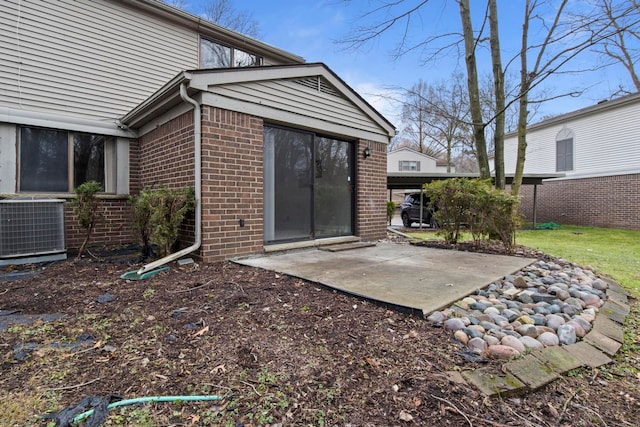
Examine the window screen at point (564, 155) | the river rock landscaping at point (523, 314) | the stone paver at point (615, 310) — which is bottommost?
the stone paver at point (615, 310)

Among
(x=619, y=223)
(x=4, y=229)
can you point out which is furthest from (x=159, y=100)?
(x=619, y=223)

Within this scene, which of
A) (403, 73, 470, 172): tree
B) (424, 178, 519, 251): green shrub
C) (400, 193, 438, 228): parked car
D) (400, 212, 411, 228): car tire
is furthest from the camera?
(400, 212, 411, 228): car tire

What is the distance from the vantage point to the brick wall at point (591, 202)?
12.7 m

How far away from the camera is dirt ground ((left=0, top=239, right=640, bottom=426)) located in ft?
5.05

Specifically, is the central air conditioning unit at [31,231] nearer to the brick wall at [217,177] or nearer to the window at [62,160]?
the brick wall at [217,177]

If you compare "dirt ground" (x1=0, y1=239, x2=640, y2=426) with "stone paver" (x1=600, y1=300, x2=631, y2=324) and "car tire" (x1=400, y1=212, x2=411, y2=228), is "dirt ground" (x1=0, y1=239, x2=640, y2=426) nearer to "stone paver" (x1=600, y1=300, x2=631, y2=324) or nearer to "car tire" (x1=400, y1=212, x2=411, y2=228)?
"stone paver" (x1=600, y1=300, x2=631, y2=324)

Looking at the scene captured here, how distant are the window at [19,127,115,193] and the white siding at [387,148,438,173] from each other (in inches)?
969

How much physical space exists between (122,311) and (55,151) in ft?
15.1

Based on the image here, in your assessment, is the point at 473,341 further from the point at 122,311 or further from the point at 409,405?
the point at 122,311

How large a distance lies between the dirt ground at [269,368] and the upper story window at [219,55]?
667 centimetres

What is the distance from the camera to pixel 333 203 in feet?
20.5

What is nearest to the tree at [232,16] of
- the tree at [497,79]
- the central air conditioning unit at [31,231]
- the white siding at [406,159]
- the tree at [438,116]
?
the tree at [438,116]

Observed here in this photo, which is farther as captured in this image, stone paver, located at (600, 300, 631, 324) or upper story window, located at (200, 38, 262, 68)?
upper story window, located at (200, 38, 262, 68)

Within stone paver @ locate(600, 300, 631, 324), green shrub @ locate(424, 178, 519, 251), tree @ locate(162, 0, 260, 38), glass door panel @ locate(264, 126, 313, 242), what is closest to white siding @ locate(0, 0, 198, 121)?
glass door panel @ locate(264, 126, 313, 242)
